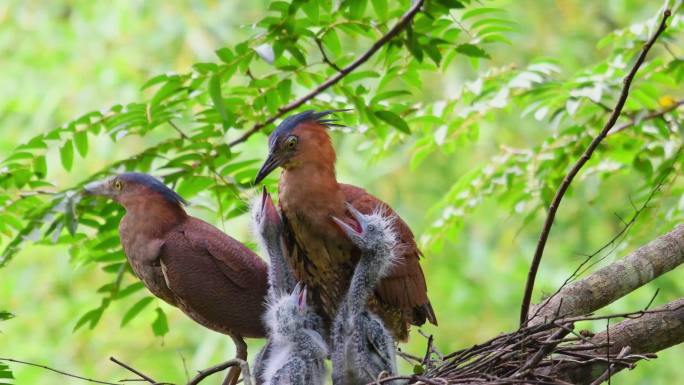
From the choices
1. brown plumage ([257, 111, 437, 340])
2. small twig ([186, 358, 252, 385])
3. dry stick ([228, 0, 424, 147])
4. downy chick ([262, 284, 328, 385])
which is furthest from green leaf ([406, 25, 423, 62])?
small twig ([186, 358, 252, 385])

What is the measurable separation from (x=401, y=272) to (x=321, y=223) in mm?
361

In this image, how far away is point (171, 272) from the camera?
11.3 ft

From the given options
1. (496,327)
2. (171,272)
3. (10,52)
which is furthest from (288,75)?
(10,52)

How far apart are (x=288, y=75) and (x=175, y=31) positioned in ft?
15.1

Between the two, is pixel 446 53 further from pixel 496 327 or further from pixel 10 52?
pixel 10 52

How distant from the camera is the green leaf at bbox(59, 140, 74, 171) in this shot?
3715mm

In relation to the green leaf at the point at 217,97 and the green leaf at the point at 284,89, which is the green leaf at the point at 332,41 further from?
the green leaf at the point at 217,97

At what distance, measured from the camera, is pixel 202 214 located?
6707 mm

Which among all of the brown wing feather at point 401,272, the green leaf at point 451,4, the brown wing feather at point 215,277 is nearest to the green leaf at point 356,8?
the green leaf at point 451,4

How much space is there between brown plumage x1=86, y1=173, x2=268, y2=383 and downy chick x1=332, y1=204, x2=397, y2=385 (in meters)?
0.50

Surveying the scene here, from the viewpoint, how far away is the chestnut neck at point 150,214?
354 centimetres

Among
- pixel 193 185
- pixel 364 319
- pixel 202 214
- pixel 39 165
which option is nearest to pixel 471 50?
pixel 364 319

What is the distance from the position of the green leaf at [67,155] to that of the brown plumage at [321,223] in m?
0.90

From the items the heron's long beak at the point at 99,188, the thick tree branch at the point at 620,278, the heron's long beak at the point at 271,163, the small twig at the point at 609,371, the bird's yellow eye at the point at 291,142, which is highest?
the heron's long beak at the point at 99,188
